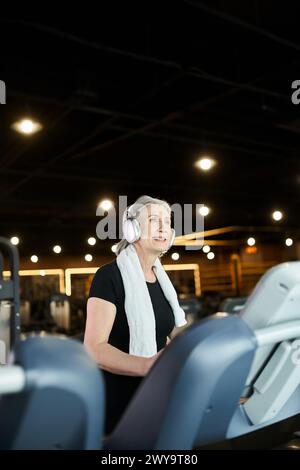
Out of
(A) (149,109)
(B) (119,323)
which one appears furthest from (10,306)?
(A) (149,109)

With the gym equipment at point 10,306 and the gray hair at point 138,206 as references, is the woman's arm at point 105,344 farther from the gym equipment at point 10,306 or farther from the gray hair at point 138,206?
the gym equipment at point 10,306

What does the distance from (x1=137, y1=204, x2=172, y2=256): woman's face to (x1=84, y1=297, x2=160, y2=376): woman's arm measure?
31 cm

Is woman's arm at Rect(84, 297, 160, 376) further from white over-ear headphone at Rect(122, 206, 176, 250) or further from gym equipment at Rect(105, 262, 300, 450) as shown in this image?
gym equipment at Rect(105, 262, 300, 450)

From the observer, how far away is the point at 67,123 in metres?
6.02

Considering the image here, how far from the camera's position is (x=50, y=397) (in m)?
0.72

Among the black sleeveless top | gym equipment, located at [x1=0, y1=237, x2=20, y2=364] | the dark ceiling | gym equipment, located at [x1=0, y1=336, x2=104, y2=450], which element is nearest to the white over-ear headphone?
the black sleeveless top

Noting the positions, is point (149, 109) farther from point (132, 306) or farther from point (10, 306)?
point (132, 306)

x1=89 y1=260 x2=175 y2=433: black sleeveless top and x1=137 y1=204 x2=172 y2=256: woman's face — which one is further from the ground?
x1=137 y1=204 x2=172 y2=256: woman's face

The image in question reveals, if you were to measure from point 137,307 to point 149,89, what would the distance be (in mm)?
3280

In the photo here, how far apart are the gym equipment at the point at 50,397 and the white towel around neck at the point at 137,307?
1.09m

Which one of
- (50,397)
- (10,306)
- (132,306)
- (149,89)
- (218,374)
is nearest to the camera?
(50,397)

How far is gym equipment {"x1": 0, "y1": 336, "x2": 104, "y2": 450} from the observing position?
0.71 meters
